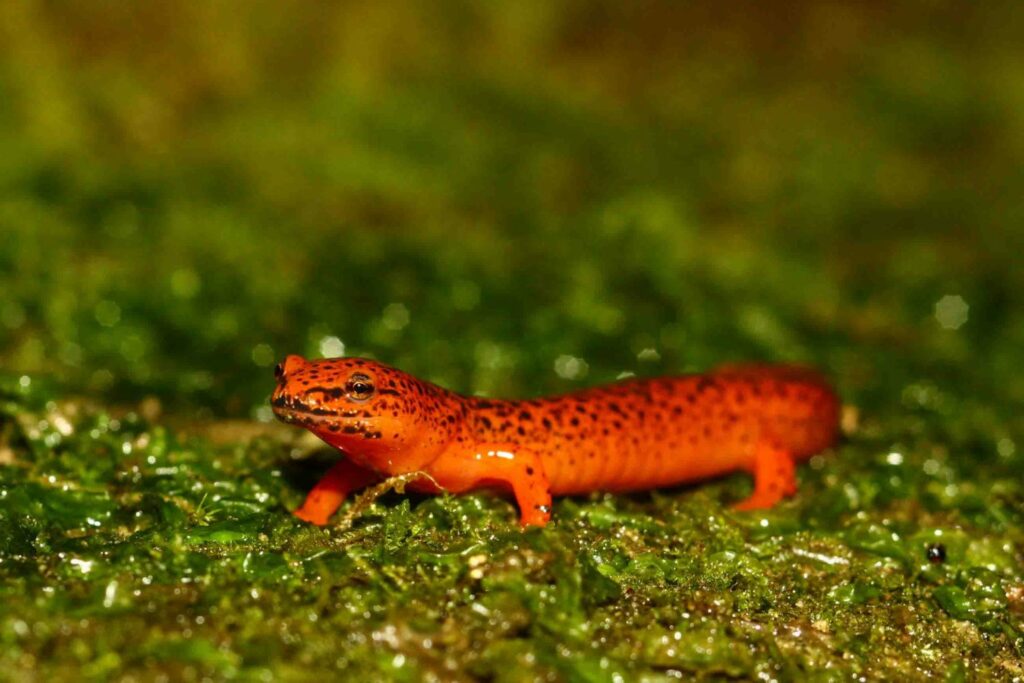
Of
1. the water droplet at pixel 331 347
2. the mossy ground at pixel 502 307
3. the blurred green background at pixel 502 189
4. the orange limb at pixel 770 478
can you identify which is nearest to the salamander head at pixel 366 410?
the mossy ground at pixel 502 307

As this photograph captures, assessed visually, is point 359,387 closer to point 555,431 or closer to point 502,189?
point 555,431

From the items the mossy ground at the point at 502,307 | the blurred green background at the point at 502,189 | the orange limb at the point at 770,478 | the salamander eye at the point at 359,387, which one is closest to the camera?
the mossy ground at the point at 502,307

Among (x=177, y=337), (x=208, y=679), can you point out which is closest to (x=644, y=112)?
(x=177, y=337)

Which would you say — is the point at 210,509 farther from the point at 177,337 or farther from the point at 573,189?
the point at 573,189

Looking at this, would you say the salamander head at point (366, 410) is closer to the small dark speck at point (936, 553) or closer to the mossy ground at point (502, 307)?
the mossy ground at point (502, 307)

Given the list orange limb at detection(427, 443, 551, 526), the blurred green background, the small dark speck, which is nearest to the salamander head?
orange limb at detection(427, 443, 551, 526)

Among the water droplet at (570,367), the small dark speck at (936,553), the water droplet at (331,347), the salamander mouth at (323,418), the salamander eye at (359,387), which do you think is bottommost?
the small dark speck at (936,553)

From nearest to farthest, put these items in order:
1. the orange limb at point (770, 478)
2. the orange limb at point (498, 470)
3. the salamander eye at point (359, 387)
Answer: the salamander eye at point (359, 387)
the orange limb at point (498, 470)
the orange limb at point (770, 478)
